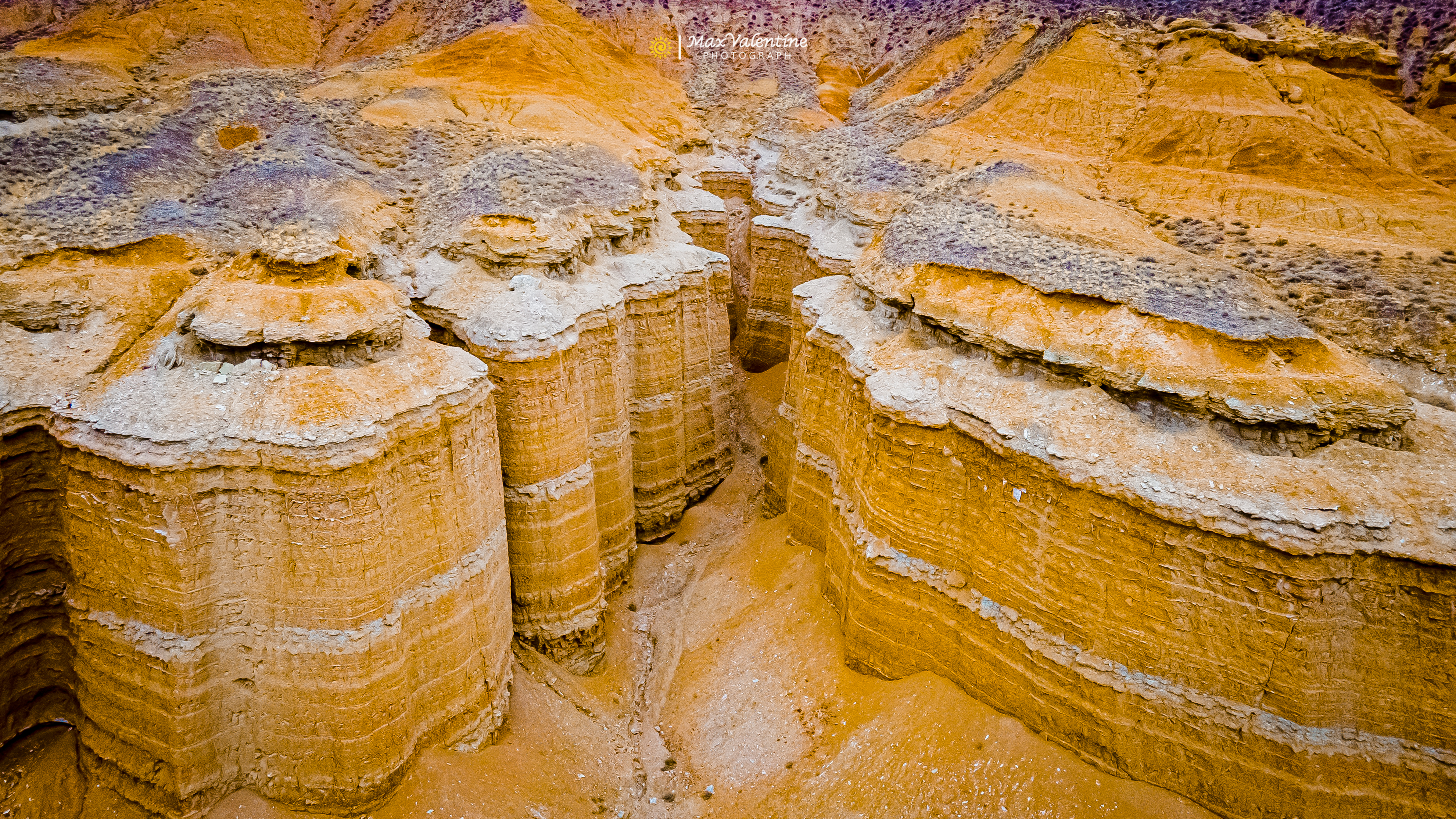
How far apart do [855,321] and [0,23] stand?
2744 centimetres

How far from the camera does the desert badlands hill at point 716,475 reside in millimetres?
9656

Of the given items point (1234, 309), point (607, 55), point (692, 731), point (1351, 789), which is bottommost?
point (692, 731)

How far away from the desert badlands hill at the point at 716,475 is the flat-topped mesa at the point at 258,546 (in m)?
0.06

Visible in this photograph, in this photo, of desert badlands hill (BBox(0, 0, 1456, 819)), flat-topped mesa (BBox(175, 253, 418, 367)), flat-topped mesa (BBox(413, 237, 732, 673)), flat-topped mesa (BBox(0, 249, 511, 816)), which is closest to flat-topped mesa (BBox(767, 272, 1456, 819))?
desert badlands hill (BBox(0, 0, 1456, 819))

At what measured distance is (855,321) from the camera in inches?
610

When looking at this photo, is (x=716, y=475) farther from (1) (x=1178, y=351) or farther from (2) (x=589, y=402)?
(1) (x=1178, y=351)

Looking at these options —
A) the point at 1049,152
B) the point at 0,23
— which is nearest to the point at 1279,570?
the point at 1049,152

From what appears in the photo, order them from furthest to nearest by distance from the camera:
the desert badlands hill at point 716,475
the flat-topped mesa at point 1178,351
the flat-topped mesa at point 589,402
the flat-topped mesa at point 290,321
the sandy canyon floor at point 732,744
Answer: the flat-topped mesa at point 589,402 < the flat-topped mesa at point 290,321 < the sandy canyon floor at point 732,744 < the flat-topped mesa at point 1178,351 < the desert badlands hill at point 716,475

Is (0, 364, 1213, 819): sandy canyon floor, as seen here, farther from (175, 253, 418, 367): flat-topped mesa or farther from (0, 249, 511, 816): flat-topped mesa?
(175, 253, 418, 367): flat-topped mesa

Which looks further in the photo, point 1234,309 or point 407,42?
point 407,42

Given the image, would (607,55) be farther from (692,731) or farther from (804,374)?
(692,731)

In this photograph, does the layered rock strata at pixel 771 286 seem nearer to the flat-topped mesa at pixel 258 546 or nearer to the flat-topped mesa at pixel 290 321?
the flat-topped mesa at pixel 290 321

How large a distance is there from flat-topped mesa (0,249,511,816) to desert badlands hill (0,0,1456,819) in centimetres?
A: 6

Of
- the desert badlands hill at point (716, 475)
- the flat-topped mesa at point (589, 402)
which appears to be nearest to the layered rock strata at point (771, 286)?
the flat-topped mesa at point (589, 402)
